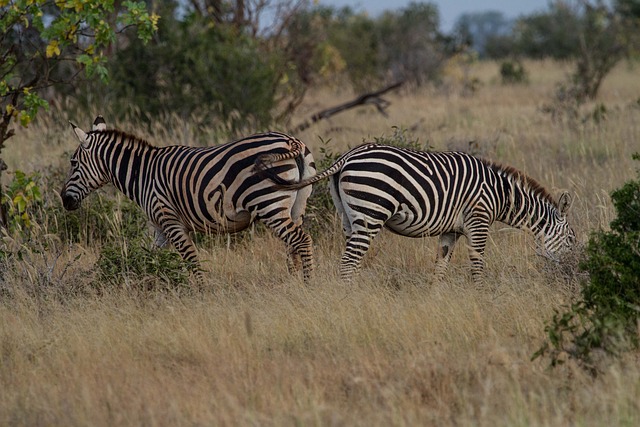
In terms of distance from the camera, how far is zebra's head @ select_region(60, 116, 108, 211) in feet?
27.1

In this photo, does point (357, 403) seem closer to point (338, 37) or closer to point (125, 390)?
point (125, 390)

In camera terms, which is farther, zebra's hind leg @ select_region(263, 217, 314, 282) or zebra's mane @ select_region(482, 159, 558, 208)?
zebra's mane @ select_region(482, 159, 558, 208)

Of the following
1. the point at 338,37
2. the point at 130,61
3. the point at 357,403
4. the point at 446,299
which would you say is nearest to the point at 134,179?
the point at 446,299

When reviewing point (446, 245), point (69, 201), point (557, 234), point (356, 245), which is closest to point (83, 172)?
point (69, 201)

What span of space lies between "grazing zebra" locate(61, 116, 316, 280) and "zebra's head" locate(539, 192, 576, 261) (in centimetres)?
215

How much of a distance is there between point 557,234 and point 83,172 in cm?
451

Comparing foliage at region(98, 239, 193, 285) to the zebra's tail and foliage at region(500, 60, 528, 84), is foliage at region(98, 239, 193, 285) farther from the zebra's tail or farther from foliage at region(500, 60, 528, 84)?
foliage at region(500, 60, 528, 84)

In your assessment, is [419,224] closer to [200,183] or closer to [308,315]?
[308,315]

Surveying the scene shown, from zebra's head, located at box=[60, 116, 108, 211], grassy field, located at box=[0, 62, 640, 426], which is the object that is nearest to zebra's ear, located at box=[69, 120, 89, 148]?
zebra's head, located at box=[60, 116, 108, 211]

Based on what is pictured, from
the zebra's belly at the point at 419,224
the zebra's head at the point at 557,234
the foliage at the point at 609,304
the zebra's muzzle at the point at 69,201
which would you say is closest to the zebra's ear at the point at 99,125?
the zebra's muzzle at the point at 69,201

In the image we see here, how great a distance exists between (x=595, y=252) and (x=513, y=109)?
1199 centimetres

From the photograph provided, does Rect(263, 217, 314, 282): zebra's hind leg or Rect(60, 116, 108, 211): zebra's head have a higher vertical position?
Rect(60, 116, 108, 211): zebra's head

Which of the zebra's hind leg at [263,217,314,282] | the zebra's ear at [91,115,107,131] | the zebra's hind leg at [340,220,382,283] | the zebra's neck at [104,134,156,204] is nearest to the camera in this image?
the zebra's hind leg at [340,220,382,283]

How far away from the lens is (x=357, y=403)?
194 inches
